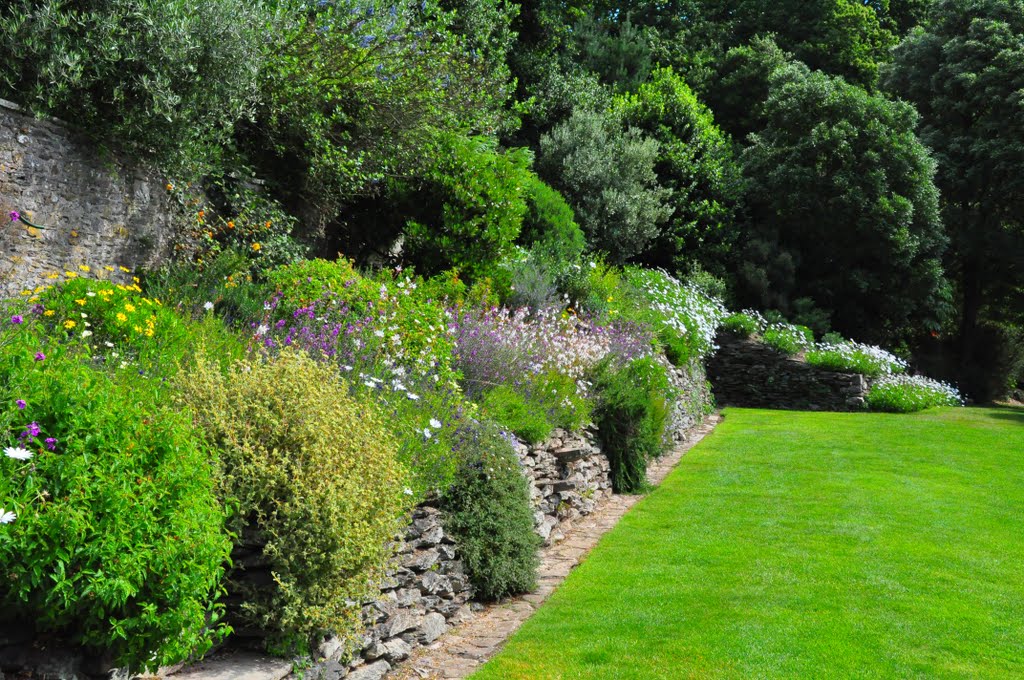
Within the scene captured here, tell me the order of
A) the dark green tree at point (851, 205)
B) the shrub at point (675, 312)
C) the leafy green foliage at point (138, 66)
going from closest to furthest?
the leafy green foliage at point (138, 66), the shrub at point (675, 312), the dark green tree at point (851, 205)

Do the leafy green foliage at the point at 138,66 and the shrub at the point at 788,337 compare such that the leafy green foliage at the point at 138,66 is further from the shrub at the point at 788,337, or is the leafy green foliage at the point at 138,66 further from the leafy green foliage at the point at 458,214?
the shrub at the point at 788,337

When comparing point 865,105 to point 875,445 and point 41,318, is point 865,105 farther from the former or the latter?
point 41,318

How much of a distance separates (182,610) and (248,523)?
1.01 meters

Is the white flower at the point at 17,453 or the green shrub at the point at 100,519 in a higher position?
the white flower at the point at 17,453

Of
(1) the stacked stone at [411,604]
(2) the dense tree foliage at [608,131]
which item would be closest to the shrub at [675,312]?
(2) the dense tree foliage at [608,131]

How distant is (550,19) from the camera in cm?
2208

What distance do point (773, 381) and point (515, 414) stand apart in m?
12.8

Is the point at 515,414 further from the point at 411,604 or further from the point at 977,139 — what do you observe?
the point at 977,139

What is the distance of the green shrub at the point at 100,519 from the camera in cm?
300

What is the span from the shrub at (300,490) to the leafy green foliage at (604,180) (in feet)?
47.1

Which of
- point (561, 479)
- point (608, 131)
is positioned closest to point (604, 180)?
point (608, 131)

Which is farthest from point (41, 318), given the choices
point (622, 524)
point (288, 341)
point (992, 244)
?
point (992, 244)

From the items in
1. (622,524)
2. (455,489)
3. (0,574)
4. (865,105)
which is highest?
(865,105)

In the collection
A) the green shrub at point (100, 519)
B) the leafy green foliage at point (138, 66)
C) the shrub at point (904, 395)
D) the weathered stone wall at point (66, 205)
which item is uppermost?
the leafy green foliage at point (138, 66)
